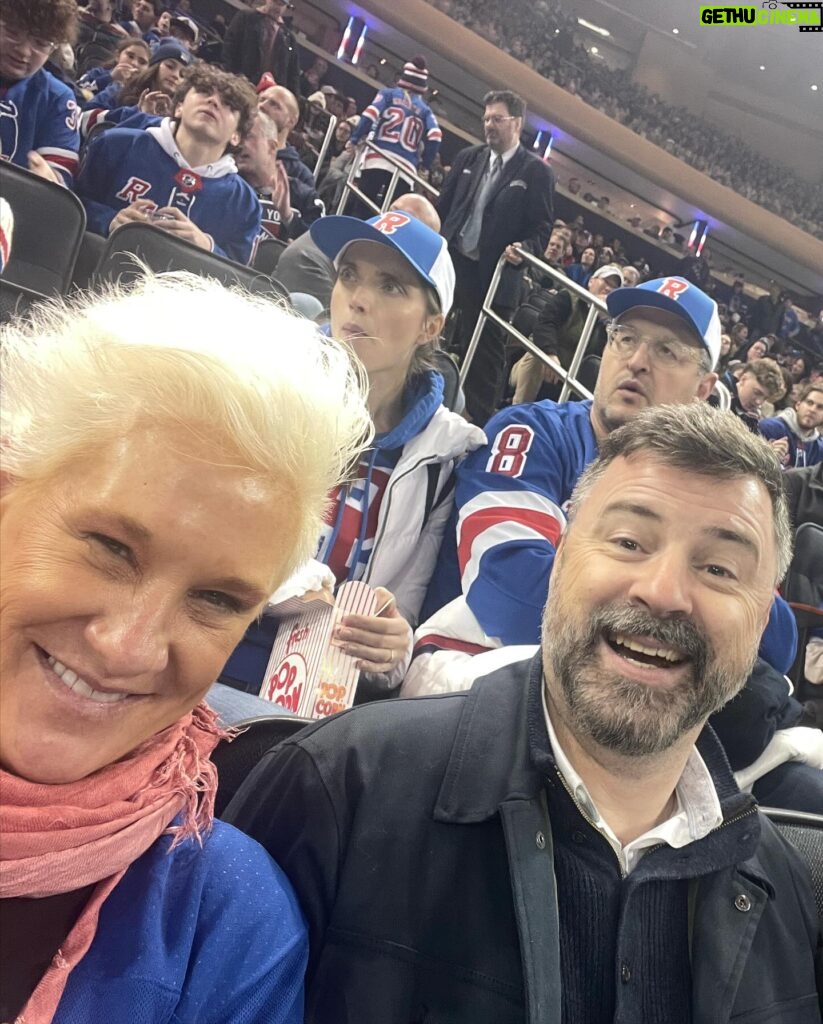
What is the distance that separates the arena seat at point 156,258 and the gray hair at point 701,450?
4.39 ft

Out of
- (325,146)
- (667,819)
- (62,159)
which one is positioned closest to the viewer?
(667,819)

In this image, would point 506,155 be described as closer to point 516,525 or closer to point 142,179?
point 142,179

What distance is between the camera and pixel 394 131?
7359mm

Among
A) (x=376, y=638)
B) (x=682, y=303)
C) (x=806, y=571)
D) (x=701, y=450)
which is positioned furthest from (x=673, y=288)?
(x=376, y=638)

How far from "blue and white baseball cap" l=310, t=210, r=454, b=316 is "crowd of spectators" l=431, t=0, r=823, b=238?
17.7 metres

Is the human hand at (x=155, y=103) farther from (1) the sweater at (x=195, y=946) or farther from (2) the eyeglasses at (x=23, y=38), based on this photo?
(1) the sweater at (x=195, y=946)

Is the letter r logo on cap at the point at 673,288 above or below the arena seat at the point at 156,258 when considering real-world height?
above

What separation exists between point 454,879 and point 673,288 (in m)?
2.08

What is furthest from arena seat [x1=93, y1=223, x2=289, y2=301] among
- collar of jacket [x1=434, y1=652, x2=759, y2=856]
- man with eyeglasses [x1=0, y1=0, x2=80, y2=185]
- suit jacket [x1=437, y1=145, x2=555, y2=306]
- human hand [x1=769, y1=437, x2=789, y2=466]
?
human hand [x1=769, y1=437, x2=789, y2=466]

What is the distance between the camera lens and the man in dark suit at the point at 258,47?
7.55 m

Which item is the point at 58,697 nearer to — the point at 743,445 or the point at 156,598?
the point at 156,598

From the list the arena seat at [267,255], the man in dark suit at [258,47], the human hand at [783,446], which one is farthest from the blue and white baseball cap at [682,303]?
the man in dark suit at [258,47]

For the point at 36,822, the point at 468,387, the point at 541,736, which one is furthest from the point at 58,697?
the point at 468,387

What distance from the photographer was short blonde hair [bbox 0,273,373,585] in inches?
31.4
